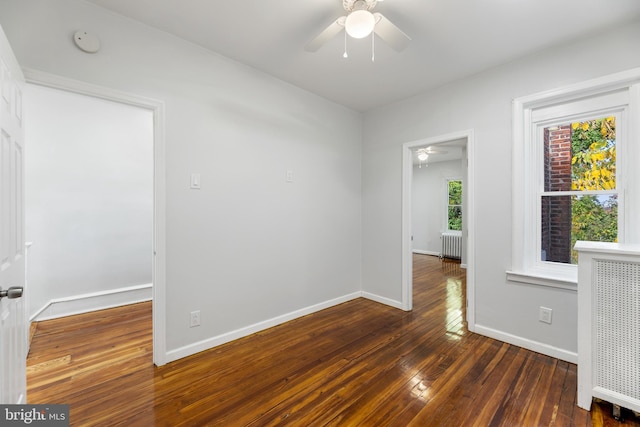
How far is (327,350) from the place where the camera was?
2479mm

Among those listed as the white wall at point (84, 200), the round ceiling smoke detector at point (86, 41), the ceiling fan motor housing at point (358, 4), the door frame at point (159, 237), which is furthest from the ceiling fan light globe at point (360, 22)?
the white wall at point (84, 200)

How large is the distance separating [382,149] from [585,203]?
2.12 metres

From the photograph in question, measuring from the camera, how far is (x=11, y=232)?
139 cm

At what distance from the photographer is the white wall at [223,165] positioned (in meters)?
1.89

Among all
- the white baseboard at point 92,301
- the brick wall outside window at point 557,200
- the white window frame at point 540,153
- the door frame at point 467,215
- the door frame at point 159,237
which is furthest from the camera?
the white baseboard at point 92,301

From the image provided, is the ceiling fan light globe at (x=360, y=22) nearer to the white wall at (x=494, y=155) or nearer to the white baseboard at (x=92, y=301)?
the white wall at (x=494, y=155)

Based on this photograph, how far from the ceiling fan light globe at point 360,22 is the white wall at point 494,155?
1756mm

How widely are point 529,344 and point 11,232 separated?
382cm

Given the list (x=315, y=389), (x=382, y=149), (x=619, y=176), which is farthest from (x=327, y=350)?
(x=619, y=176)

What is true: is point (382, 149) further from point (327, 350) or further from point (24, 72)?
point (24, 72)

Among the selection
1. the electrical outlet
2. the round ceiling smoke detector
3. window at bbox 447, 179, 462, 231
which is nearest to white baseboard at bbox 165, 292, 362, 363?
the electrical outlet

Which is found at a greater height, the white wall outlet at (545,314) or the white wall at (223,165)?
the white wall at (223,165)

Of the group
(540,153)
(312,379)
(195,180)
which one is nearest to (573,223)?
(540,153)

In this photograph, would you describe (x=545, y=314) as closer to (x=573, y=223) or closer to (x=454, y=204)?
(x=573, y=223)
